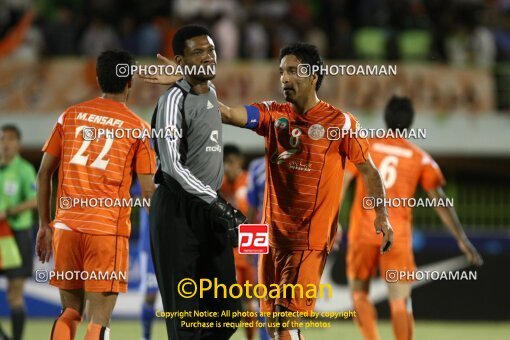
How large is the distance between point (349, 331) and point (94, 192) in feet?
18.5

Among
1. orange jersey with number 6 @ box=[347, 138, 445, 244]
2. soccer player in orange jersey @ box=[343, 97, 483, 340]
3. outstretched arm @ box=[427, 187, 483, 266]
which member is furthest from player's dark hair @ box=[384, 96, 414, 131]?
outstretched arm @ box=[427, 187, 483, 266]

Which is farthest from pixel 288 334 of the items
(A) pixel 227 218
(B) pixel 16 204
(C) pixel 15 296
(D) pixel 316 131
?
(B) pixel 16 204

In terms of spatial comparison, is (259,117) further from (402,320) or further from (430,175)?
(402,320)

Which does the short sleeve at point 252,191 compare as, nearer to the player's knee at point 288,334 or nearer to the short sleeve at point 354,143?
the short sleeve at point 354,143

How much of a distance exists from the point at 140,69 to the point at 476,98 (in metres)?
9.27

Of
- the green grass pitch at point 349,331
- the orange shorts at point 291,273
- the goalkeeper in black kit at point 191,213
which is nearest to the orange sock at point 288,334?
the orange shorts at point 291,273

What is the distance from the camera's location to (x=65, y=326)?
6.04 metres

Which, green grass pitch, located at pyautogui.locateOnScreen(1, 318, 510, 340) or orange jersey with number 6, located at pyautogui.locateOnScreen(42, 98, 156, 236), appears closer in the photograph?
orange jersey with number 6, located at pyautogui.locateOnScreen(42, 98, 156, 236)

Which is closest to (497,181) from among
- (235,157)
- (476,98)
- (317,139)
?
(476,98)

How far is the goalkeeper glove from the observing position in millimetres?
5465

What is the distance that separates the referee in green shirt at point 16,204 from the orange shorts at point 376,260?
10.2 feet

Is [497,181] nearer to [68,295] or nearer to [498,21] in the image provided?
[498,21]

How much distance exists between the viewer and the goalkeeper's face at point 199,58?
5.77 metres

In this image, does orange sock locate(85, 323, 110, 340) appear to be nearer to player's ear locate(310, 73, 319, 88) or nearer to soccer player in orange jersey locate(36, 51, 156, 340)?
soccer player in orange jersey locate(36, 51, 156, 340)
